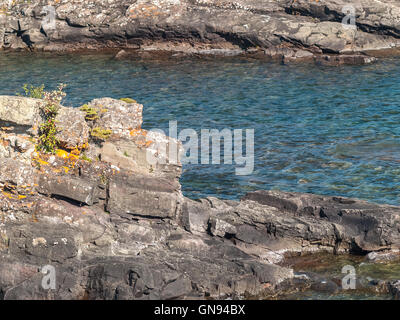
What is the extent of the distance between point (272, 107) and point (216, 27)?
46.2 ft

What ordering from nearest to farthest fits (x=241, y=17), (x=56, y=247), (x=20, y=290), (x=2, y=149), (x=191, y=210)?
(x=20, y=290) < (x=56, y=247) < (x=2, y=149) < (x=191, y=210) < (x=241, y=17)

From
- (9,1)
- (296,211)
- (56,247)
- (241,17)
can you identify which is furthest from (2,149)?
(9,1)

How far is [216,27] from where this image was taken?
174ft

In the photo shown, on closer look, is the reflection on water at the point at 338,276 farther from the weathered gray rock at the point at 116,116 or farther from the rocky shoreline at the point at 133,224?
the weathered gray rock at the point at 116,116

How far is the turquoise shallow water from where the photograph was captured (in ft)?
99.0

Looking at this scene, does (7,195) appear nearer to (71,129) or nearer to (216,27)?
(71,129)

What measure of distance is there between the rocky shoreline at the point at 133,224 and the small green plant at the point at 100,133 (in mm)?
38

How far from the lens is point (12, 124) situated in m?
21.9

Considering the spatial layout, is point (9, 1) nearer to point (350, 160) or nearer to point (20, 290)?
point (350, 160)

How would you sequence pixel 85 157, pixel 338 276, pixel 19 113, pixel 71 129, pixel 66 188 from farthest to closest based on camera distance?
pixel 85 157 → pixel 71 129 → pixel 19 113 → pixel 66 188 → pixel 338 276

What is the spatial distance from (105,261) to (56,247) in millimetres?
1439

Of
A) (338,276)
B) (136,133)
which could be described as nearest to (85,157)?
(136,133)

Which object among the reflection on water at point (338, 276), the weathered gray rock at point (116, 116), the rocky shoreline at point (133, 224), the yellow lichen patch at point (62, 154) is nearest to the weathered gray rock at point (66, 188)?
the rocky shoreline at point (133, 224)

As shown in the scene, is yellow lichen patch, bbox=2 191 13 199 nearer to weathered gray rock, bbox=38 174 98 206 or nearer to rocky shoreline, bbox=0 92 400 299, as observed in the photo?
rocky shoreline, bbox=0 92 400 299
